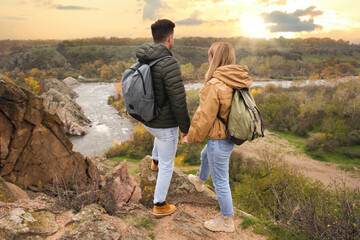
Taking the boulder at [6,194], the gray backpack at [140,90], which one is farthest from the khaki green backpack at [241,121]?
the boulder at [6,194]

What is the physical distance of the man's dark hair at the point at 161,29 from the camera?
281 cm

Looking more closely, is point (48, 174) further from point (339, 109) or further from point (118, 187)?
point (339, 109)

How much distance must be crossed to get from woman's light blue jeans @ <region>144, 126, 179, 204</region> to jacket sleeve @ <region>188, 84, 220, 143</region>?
0.39m

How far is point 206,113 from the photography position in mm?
2732

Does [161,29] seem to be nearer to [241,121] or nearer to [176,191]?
[241,121]

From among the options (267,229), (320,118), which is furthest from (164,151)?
(320,118)

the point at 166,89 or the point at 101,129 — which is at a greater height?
the point at 166,89

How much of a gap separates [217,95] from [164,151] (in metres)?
1.12

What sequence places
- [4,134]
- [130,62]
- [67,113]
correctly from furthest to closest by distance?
[130,62], [67,113], [4,134]

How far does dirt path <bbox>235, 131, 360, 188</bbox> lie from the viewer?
20.1m

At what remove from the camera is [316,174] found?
68.2ft

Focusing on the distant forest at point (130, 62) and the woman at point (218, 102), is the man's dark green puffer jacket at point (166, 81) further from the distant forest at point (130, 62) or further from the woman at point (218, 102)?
the distant forest at point (130, 62)

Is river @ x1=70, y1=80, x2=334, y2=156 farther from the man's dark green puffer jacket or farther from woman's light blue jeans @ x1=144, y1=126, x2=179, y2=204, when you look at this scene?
the man's dark green puffer jacket

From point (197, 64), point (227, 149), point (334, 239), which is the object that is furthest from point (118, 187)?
point (197, 64)
